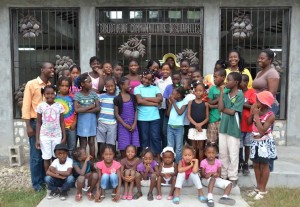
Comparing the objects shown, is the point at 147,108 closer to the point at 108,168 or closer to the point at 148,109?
the point at 148,109

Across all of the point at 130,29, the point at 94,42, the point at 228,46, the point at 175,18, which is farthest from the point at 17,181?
the point at 228,46

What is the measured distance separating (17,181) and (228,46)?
14.6ft

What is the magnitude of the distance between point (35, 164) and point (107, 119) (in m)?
1.11

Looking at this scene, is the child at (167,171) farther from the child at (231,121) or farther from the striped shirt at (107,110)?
the striped shirt at (107,110)

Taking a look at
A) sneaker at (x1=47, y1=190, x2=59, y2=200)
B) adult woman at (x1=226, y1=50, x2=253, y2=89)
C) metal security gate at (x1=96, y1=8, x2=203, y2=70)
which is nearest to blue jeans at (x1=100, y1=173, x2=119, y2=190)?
sneaker at (x1=47, y1=190, x2=59, y2=200)

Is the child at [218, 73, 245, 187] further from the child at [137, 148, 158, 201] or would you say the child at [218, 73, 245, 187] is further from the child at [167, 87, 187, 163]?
the child at [137, 148, 158, 201]

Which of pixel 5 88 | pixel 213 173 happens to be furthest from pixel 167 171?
pixel 5 88

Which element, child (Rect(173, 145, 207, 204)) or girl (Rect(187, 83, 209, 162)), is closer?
child (Rect(173, 145, 207, 204))

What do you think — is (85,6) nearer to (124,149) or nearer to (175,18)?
(175,18)

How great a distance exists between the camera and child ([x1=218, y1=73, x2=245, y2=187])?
4262mm

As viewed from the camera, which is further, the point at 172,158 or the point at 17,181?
the point at 17,181

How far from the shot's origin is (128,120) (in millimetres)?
4648

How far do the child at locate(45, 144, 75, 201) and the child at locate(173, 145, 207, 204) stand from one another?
1262 mm

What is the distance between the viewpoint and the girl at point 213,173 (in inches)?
165
